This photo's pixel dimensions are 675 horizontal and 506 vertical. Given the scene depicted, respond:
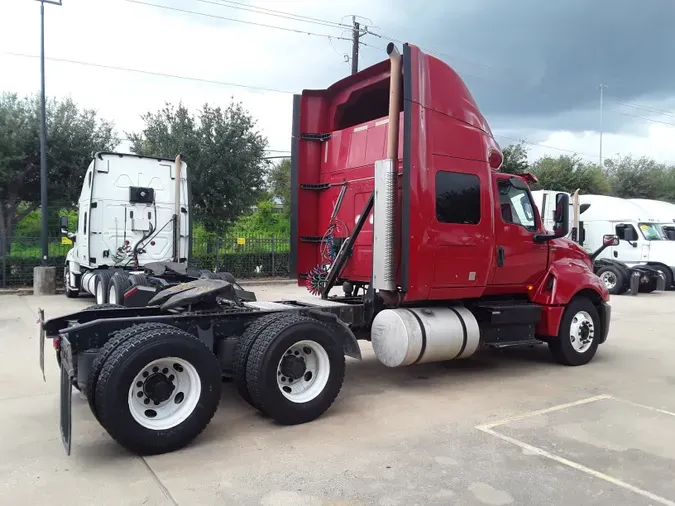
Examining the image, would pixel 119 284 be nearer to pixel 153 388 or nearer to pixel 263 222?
pixel 153 388

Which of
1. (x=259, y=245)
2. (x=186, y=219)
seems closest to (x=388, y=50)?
(x=186, y=219)

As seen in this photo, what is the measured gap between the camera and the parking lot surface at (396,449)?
373 centimetres

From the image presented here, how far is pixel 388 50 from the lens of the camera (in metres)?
5.94

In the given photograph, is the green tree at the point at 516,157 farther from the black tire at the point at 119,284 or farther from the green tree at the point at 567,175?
the black tire at the point at 119,284

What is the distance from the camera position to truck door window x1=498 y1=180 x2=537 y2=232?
6965 millimetres

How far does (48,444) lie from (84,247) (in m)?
8.71

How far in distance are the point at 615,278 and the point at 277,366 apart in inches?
662

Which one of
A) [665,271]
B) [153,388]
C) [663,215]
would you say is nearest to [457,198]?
[153,388]

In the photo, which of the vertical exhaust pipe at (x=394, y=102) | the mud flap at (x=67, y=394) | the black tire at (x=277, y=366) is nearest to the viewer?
the mud flap at (x=67, y=394)

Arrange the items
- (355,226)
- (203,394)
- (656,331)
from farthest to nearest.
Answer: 1. (656,331)
2. (355,226)
3. (203,394)

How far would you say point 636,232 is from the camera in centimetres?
1889

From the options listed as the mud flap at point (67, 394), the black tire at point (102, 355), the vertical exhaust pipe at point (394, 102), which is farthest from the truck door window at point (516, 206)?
the mud flap at point (67, 394)

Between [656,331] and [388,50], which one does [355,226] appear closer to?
[388,50]

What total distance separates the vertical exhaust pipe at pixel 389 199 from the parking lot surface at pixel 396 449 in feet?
4.54
